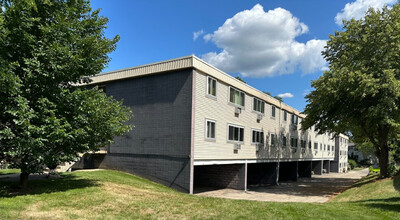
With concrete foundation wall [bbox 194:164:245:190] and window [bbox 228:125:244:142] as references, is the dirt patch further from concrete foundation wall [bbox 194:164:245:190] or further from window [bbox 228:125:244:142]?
window [bbox 228:125:244:142]

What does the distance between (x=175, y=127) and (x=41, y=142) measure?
336 inches

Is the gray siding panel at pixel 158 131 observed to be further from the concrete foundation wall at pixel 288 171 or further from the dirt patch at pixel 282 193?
the concrete foundation wall at pixel 288 171

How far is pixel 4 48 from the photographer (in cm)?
994

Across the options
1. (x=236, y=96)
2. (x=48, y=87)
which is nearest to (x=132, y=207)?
(x=48, y=87)

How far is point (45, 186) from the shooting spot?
11977mm

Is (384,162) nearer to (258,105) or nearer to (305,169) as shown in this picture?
(258,105)

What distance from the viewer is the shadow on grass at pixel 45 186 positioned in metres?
10.7

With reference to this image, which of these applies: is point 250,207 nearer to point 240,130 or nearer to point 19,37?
point 19,37

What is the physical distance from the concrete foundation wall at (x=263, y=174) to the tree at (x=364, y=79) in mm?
6764

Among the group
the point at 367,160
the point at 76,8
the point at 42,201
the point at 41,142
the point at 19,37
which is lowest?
the point at 367,160

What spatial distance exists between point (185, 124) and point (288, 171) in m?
22.8

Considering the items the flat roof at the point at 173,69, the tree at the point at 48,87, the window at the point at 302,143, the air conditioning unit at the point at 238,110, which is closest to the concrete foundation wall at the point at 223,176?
the air conditioning unit at the point at 238,110

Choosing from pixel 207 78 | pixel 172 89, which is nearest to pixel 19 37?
pixel 172 89

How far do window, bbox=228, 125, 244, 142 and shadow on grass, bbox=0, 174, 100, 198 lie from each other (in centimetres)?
985
